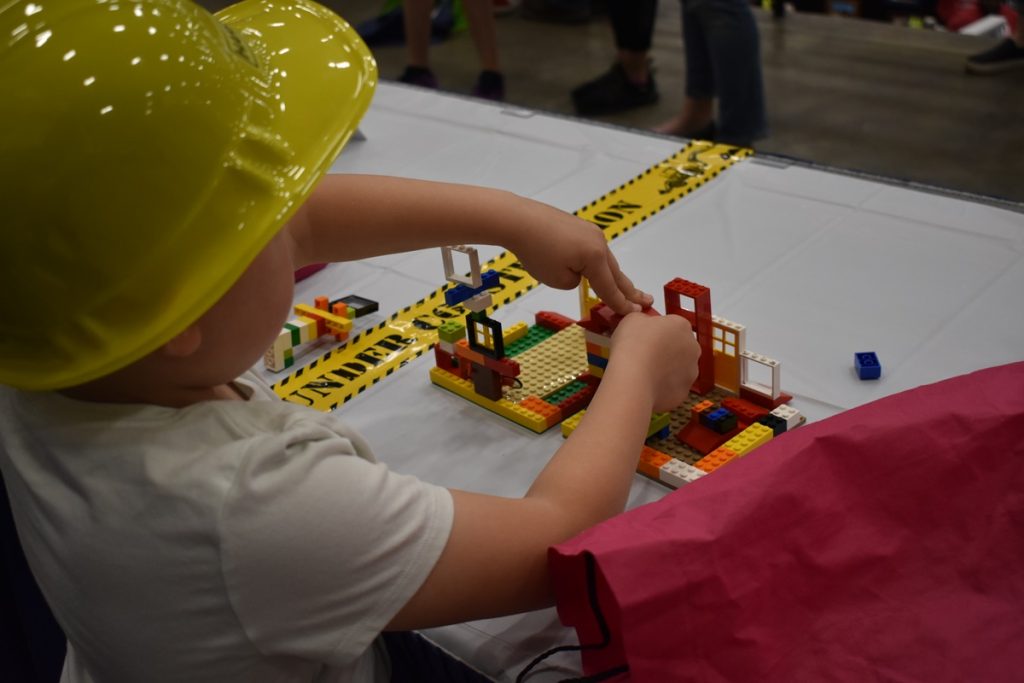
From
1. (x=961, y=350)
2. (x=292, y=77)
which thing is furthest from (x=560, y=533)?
(x=961, y=350)

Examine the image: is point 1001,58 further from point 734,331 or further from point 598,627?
point 598,627

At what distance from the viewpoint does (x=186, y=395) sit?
2.12 feet

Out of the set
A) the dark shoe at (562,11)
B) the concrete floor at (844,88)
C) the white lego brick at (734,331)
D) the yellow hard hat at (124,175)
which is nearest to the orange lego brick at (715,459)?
the white lego brick at (734,331)

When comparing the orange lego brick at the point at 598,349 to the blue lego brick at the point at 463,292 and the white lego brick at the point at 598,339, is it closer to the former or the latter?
the white lego brick at the point at 598,339

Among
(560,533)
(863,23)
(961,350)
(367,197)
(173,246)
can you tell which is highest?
(173,246)

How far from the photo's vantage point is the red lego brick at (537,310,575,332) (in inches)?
44.4

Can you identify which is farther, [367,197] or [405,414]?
[405,414]

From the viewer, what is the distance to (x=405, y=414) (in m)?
1.03

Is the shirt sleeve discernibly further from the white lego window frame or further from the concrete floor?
the concrete floor

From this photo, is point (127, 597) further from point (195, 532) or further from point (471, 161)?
point (471, 161)

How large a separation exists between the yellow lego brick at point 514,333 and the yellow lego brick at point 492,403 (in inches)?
3.5

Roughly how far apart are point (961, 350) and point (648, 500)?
1.23 ft

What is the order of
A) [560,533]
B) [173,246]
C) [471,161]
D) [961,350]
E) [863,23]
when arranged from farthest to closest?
1. [863,23]
2. [471,161]
3. [961,350]
4. [560,533]
5. [173,246]

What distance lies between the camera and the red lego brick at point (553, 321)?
1128 mm
